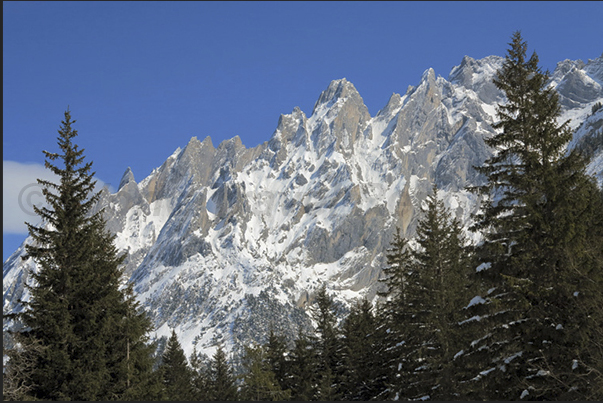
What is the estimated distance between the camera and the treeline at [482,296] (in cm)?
1583

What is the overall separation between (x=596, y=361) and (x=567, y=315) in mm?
1478

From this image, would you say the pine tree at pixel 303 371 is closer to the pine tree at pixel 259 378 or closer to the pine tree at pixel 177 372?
the pine tree at pixel 259 378

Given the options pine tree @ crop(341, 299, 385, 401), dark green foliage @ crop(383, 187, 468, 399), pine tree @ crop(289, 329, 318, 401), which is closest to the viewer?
dark green foliage @ crop(383, 187, 468, 399)

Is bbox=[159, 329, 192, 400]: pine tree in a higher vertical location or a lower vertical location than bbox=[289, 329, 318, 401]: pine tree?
higher

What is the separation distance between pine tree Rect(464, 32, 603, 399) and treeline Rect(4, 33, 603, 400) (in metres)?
0.04

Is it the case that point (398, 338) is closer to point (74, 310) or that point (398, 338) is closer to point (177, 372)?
point (74, 310)

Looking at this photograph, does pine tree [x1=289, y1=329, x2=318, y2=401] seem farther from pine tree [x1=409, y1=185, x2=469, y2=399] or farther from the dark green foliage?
pine tree [x1=409, y1=185, x2=469, y2=399]

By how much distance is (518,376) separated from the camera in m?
16.5

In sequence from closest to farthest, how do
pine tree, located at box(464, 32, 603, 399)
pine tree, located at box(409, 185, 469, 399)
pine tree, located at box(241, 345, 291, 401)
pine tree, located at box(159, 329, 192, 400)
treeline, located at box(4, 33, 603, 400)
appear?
1. pine tree, located at box(464, 32, 603, 399)
2. treeline, located at box(4, 33, 603, 400)
3. pine tree, located at box(409, 185, 469, 399)
4. pine tree, located at box(241, 345, 291, 401)
5. pine tree, located at box(159, 329, 192, 400)

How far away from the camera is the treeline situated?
51.9ft

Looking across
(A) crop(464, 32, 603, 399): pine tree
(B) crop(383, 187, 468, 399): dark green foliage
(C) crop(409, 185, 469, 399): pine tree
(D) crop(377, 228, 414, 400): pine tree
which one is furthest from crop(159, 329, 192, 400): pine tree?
(A) crop(464, 32, 603, 399): pine tree

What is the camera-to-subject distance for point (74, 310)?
22.9 m

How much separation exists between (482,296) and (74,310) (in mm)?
15326

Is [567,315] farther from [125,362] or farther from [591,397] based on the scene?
[125,362]
